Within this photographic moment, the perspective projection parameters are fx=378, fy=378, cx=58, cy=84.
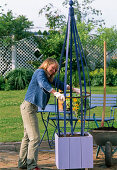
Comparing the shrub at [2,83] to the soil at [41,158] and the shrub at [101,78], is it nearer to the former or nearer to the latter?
the shrub at [101,78]

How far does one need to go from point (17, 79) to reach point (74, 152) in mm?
9646

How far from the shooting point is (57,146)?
3.99m

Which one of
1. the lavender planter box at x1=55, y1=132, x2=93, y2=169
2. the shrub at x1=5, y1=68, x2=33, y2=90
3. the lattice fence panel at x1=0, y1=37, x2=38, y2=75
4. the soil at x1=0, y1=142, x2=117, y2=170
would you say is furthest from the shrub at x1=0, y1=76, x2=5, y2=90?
the lavender planter box at x1=55, y1=132, x2=93, y2=169

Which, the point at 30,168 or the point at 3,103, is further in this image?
the point at 3,103

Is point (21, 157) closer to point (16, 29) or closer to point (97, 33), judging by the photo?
point (16, 29)

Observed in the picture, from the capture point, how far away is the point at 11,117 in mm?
8289

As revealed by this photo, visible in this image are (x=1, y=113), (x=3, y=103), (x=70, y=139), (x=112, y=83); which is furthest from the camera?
(x=112, y=83)

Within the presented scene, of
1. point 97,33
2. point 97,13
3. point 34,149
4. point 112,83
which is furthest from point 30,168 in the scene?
point 97,13

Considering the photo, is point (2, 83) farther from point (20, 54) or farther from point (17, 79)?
point (20, 54)

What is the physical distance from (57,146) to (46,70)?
2.83 feet

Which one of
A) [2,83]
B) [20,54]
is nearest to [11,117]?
[2,83]

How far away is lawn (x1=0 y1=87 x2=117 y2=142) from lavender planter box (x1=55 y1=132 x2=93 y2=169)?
2148mm

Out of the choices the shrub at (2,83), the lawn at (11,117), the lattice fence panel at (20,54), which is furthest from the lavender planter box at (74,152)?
the lattice fence panel at (20,54)

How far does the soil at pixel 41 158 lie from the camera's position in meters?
4.51
